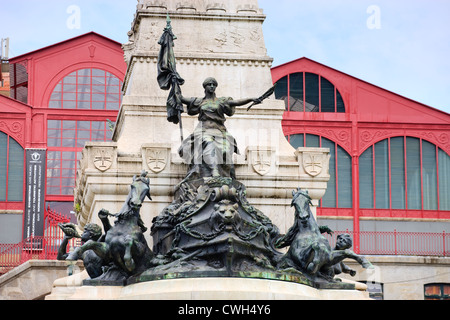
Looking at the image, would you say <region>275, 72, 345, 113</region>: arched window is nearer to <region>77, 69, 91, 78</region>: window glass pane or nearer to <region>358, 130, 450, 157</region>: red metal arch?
<region>358, 130, 450, 157</region>: red metal arch

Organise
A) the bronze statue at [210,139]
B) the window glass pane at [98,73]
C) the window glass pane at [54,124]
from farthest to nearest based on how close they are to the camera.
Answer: the window glass pane at [98,73], the window glass pane at [54,124], the bronze statue at [210,139]

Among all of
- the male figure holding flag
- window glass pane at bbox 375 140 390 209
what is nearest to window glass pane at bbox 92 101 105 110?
window glass pane at bbox 375 140 390 209

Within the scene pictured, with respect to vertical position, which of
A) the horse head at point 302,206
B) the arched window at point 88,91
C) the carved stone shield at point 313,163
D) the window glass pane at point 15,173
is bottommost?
the horse head at point 302,206

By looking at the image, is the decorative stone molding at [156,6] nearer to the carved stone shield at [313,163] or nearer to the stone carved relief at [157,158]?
the stone carved relief at [157,158]

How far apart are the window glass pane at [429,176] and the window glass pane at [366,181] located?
2.52 metres

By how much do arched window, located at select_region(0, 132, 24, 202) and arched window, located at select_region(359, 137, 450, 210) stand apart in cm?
1584

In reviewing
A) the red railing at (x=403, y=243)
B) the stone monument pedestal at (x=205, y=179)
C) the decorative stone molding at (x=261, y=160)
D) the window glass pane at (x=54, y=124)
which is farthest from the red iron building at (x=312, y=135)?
the decorative stone molding at (x=261, y=160)

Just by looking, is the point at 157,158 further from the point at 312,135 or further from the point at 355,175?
the point at 312,135

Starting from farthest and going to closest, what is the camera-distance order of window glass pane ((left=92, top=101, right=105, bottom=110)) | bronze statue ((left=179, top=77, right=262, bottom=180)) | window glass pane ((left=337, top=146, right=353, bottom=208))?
window glass pane ((left=92, top=101, right=105, bottom=110)) → window glass pane ((left=337, top=146, right=353, bottom=208)) → bronze statue ((left=179, top=77, right=262, bottom=180))

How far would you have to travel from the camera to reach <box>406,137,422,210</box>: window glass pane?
182 ft

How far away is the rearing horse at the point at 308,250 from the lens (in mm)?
27344

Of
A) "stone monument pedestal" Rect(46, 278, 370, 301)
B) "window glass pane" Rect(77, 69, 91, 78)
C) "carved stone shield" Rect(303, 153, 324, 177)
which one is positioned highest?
"window glass pane" Rect(77, 69, 91, 78)
